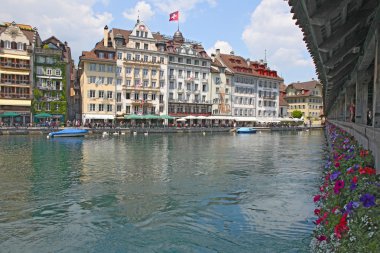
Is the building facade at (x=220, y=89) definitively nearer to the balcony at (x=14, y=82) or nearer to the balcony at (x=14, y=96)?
the balcony at (x=14, y=96)

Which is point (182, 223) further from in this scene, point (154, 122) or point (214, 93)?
point (214, 93)

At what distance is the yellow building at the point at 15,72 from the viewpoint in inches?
2712

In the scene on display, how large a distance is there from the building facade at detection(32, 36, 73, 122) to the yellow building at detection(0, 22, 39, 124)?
1761 millimetres

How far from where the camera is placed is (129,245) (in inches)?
385

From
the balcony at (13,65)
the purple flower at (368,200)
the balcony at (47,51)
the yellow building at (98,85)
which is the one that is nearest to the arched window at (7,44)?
the balcony at (13,65)

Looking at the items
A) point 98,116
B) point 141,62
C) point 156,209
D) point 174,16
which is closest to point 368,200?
point 156,209

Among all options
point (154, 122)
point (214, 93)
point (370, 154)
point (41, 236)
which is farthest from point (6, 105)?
point (370, 154)

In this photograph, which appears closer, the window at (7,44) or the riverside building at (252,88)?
the window at (7,44)

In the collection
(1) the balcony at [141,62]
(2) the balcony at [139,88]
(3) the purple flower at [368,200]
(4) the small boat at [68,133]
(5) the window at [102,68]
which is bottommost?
(4) the small boat at [68,133]

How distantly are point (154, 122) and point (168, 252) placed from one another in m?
77.6

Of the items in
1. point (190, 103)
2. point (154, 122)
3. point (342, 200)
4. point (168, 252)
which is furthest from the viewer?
point (190, 103)

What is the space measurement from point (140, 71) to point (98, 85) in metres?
10.4

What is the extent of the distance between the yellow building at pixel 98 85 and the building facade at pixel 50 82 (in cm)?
412

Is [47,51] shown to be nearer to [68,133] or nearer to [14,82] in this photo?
[14,82]
